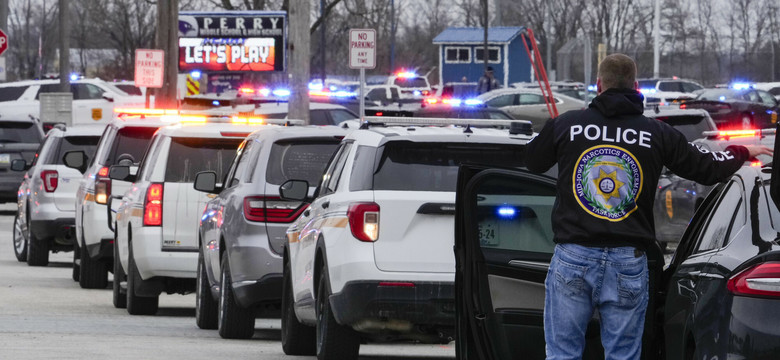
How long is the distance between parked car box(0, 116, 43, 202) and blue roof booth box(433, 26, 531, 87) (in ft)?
216

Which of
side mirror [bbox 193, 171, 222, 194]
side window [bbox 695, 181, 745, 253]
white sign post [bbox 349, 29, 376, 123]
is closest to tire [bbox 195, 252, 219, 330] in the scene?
side mirror [bbox 193, 171, 222, 194]

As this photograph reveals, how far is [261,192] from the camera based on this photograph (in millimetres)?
10734

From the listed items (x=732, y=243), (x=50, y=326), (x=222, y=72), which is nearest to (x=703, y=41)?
(x=222, y=72)

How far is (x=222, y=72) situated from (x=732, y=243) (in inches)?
1450

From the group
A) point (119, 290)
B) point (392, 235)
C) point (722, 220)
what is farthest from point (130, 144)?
point (722, 220)

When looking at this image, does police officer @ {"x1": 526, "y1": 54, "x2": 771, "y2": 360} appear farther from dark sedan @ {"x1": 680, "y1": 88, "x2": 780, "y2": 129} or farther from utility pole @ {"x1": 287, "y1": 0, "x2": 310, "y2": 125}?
A: dark sedan @ {"x1": 680, "y1": 88, "x2": 780, "y2": 129}

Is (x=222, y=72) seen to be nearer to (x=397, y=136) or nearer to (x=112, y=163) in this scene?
(x=112, y=163)

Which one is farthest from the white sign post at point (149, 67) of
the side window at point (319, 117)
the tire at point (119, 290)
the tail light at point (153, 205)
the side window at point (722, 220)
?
the side window at point (722, 220)

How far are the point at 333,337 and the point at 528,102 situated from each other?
1397 inches

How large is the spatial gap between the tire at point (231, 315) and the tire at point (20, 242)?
9198 mm

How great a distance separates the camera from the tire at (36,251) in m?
19.4

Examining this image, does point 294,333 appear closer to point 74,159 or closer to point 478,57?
point 74,159

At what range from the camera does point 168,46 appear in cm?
2794

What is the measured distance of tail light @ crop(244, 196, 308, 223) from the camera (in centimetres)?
1076
